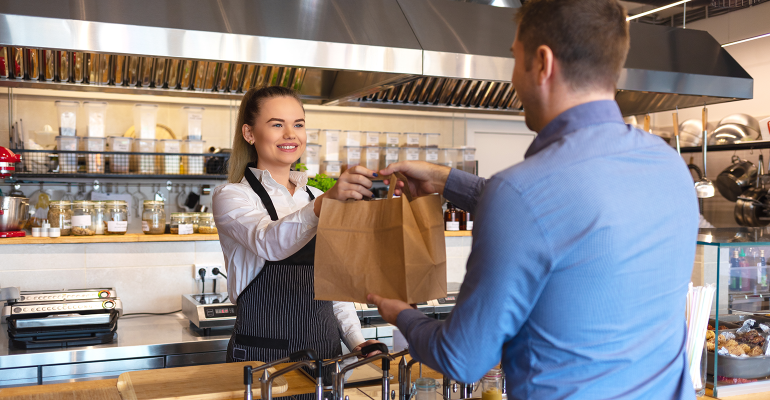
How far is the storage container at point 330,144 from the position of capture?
4117 millimetres

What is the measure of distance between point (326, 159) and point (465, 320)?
3388 millimetres

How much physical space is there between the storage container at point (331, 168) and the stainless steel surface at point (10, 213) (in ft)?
5.90

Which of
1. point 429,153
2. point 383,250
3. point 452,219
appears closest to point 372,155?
point 429,153

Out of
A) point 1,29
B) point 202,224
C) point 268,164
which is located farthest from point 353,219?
point 202,224

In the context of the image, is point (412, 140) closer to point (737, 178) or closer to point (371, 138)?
point (371, 138)

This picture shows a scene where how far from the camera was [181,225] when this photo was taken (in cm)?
313

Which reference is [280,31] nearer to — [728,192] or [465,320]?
[465,320]

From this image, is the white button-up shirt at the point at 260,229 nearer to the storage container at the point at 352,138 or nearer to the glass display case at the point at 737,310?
the glass display case at the point at 737,310

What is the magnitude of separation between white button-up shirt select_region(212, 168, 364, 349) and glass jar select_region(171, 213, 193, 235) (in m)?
1.39

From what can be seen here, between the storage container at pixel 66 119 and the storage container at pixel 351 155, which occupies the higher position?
the storage container at pixel 66 119

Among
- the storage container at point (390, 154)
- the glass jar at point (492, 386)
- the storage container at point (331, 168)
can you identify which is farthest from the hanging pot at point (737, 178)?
the glass jar at point (492, 386)

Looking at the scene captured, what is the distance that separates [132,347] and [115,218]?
91cm

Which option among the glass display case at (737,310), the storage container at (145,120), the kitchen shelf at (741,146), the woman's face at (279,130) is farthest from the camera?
the kitchen shelf at (741,146)

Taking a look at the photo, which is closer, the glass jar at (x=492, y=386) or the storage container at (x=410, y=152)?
the glass jar at (x=492, y=386)
